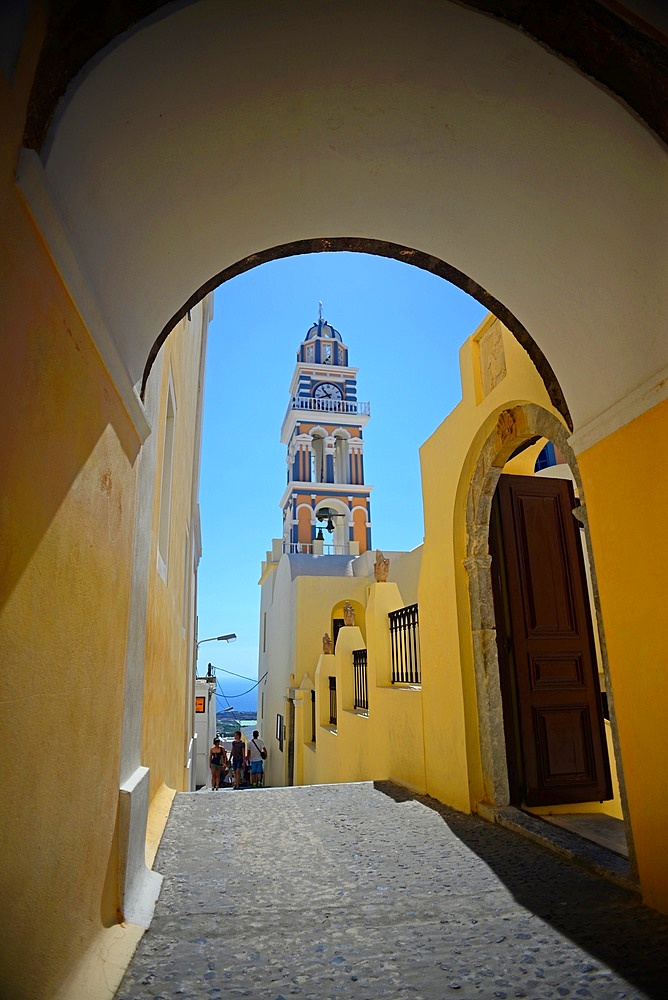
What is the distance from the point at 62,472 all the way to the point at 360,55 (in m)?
2.06

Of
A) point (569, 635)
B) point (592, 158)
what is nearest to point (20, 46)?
point (592, 158)

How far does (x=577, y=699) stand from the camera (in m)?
5.15

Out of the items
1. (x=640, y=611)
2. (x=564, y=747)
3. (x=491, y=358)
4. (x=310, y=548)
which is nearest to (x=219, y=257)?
(x=491, y=358)

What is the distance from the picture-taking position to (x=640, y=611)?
9.61 feet

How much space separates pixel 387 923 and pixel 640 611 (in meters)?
1.87

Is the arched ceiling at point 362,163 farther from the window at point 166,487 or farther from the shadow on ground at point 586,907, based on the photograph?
the shadow on ground at point 586,907

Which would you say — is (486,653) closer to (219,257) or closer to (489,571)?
(489,571)

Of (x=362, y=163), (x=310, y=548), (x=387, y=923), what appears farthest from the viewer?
(x=310, y=548)

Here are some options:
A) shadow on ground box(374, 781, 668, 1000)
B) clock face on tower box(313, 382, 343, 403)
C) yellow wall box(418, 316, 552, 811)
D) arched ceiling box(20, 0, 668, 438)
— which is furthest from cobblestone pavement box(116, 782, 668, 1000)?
clock face on tower box(313, 382, 343, 403)

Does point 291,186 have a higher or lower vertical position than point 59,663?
higher

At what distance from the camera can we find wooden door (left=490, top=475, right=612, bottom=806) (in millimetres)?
4910

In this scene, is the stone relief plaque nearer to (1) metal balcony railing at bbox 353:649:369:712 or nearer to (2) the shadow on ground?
(2) the shadow on ground

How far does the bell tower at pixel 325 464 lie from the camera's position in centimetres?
2492

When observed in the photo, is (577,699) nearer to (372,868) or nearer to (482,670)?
(482,670)
